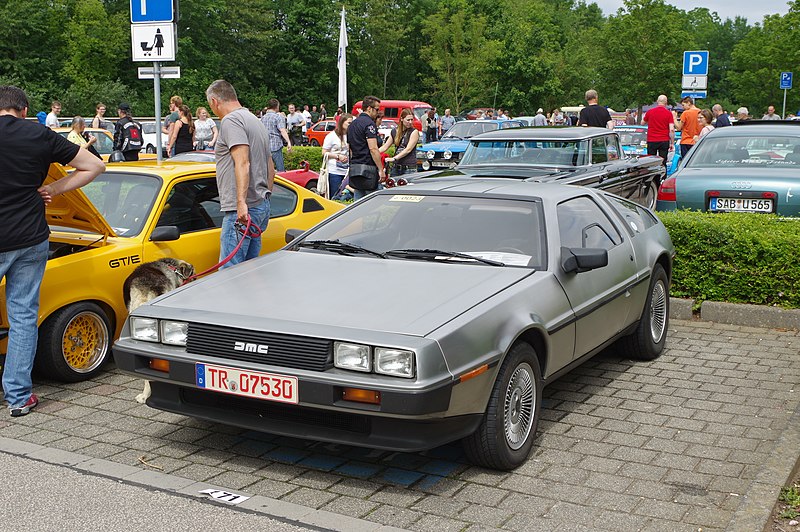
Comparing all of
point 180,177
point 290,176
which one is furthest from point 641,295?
point 290,176

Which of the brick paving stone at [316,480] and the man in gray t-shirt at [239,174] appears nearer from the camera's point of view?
the brick paving stone at [316,480]

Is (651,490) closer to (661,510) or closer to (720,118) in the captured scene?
(661,510)

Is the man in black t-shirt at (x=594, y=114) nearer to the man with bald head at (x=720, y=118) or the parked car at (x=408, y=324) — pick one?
the man with bald head at (x=720, y=118)

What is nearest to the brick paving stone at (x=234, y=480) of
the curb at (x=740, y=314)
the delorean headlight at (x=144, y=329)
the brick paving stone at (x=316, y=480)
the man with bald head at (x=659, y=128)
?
the brick paving stone at (x=316, y=480)

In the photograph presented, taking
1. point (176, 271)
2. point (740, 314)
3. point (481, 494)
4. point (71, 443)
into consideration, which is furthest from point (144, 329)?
point (740, 314)

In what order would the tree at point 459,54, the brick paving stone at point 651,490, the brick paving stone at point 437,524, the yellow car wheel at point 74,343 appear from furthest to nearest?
the tree at point 459,54, the yellow car wheel at point 74,343, the brick paving stone at point 651,490, the brick paving stone at point 437,524

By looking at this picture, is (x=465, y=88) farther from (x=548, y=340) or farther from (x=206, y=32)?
(x=548, y=340)

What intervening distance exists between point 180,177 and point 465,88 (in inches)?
2308

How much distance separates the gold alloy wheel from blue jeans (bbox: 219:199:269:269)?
1.05 metres

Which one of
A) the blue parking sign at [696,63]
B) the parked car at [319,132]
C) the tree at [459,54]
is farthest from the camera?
the tree at [459,54]

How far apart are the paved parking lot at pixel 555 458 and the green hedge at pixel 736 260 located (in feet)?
5.62

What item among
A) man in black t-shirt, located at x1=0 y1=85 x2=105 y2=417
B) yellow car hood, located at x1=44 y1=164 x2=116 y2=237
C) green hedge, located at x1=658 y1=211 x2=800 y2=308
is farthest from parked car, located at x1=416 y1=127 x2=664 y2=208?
man in black t-shirt, located at x1=0 y1=85 x2=105 y2=417

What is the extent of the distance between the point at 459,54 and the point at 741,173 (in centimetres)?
5782

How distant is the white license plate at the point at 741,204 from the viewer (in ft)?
33.0
